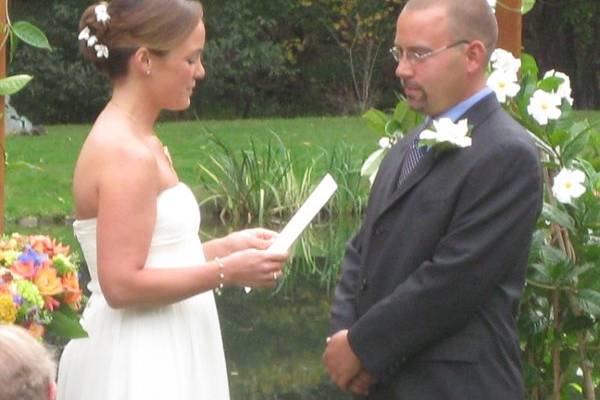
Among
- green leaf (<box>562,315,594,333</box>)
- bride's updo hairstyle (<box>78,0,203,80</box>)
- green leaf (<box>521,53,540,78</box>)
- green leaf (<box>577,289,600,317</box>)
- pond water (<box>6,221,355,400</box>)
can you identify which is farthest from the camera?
pond water (<box>6,221,355,400</box>)

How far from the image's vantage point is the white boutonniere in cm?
375

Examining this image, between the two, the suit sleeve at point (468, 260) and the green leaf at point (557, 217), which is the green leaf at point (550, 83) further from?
the suit sleeve at point (468, 260)

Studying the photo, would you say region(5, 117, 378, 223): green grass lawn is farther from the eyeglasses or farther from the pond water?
the eyeglasses

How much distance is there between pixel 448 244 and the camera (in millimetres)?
3699

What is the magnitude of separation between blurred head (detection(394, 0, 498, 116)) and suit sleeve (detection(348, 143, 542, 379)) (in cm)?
25

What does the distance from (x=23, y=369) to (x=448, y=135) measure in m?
1.65

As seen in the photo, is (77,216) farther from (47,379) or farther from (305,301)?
(305,301)

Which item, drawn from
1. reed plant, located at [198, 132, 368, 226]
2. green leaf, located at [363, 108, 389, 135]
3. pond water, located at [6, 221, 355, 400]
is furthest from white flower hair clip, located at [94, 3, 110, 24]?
reed plant, located at [198, 132, 368, 226]

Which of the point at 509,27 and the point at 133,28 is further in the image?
the point at 509,27

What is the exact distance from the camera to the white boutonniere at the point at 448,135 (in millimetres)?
3752

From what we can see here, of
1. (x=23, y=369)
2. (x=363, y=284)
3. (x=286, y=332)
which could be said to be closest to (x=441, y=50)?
(x=363, y=284)

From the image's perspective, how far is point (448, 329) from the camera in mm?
3744

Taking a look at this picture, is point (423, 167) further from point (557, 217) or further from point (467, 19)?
point (557, 217)

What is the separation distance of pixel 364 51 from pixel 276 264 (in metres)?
27.8
